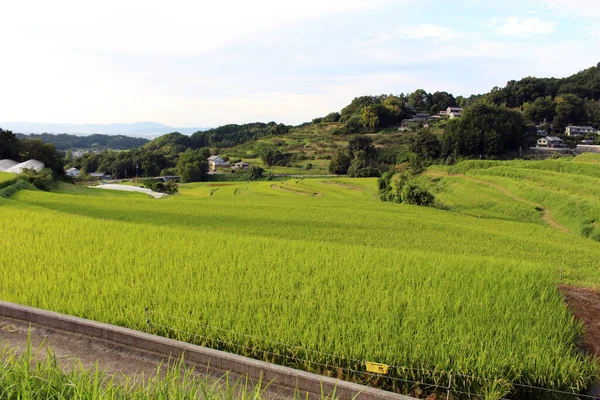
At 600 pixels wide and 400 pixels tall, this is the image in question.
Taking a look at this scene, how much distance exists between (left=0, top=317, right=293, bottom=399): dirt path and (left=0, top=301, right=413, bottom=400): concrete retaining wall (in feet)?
0.25

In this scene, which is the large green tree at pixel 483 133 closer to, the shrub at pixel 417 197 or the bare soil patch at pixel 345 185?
the bare soil patch at pixel 345 185

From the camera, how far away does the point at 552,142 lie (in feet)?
183

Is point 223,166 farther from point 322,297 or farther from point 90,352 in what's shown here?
point 90,352

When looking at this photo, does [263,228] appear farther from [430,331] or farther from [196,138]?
[196,138]

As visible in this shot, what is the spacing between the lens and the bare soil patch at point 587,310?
5332 mm

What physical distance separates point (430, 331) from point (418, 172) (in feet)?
142

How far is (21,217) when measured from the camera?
1191 centimetres

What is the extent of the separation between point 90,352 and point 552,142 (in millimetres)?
66628

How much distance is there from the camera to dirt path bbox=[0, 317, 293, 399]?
436 centimetres

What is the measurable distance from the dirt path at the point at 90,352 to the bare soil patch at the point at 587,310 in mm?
4567

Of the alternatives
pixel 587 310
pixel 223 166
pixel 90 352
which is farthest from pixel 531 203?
pixel 223 166

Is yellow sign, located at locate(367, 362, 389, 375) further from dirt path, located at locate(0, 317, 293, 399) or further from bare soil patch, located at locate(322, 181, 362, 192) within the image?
bare soil patch, located at locate(322, 181, 362, 192)

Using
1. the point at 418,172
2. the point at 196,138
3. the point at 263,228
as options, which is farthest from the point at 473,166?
the point at 196,138

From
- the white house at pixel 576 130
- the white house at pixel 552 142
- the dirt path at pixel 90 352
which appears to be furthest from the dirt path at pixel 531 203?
the white house at pixel 576 130
